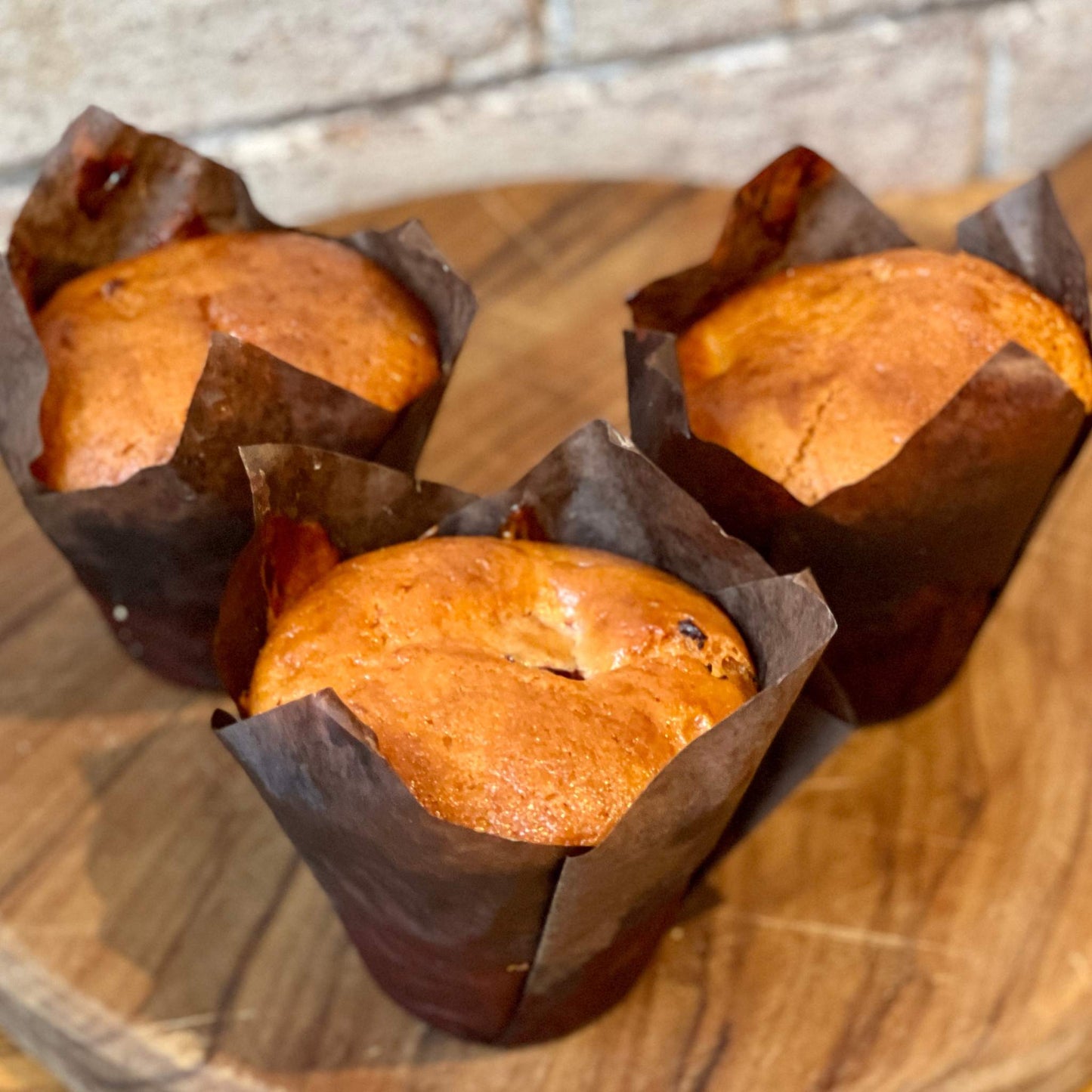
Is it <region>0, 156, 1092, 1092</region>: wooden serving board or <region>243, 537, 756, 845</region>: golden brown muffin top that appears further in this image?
<region>0, 156, 1092, 1092</region>: wooden serving board

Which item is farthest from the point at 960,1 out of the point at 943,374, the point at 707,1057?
the point at 707,1057

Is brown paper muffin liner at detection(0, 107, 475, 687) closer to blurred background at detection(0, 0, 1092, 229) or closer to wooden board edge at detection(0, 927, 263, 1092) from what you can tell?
wooden board edge at detection(0, 927, 263, 1092)

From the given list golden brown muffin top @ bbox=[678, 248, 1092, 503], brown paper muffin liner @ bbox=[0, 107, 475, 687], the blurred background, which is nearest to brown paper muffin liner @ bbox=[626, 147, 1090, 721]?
golden brown muffin top @ bbox=[678, 248, 1092, 503]

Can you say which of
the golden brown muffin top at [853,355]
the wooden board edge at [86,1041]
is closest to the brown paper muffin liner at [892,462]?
the golden brown muffin top at [853,355]

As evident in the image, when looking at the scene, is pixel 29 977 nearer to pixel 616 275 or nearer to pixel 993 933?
pixel 993 933

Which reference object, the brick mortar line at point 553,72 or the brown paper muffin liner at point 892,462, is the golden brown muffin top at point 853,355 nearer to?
the brown paper muffin liner at point 892,462

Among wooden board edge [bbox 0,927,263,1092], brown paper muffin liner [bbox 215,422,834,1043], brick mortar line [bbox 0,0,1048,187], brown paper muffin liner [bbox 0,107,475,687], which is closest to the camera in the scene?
brown paper muffin liner [bbox 215,422,834,1043]
